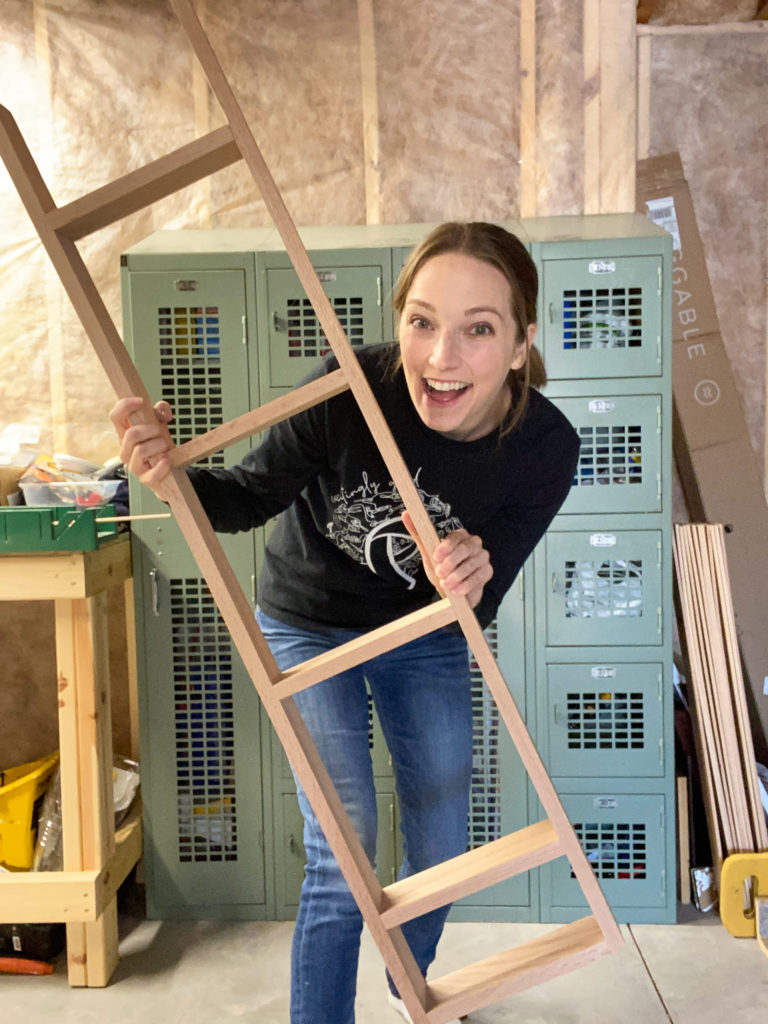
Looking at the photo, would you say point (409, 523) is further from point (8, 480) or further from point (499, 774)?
point (8, 480)

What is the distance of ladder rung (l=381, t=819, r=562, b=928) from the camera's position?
4.48 feet

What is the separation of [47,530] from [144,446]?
100 centimetres

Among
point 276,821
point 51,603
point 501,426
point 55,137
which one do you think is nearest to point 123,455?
point 501,426

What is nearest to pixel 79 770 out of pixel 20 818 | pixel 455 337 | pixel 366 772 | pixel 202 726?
pixel 20 818

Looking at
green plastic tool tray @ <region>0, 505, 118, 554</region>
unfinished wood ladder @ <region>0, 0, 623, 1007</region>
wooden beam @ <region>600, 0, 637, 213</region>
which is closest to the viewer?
unfinished wood ladder @ <region>0, 0, 623, 1007</region>

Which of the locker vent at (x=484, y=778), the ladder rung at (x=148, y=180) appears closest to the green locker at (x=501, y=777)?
the locker vent at (x=484, y=778)

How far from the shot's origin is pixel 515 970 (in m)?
1.37

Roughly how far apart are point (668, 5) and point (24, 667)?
3.04 metres

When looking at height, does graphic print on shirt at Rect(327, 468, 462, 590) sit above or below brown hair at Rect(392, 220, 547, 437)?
below

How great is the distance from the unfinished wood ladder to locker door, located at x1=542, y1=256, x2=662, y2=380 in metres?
1.40

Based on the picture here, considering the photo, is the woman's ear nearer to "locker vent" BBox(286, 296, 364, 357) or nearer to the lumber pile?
"locker vent" BBox(286, 296, 364, 357)

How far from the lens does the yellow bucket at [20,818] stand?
2543 millimetres

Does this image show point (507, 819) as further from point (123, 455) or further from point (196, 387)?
Result: point (123, 455)

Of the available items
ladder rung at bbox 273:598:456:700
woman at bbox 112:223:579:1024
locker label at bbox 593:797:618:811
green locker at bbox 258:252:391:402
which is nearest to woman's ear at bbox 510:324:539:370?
woman at bbox 112:223:579:1024
